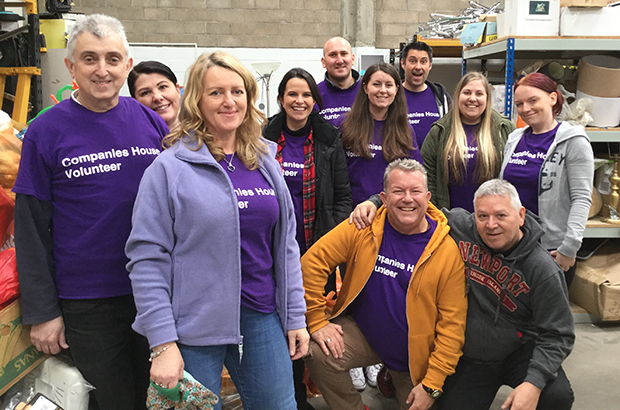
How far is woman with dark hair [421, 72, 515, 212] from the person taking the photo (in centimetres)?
254

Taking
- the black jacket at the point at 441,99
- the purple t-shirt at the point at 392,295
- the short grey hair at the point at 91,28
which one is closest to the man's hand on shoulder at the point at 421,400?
the purple t-shirt at the point at 392,295

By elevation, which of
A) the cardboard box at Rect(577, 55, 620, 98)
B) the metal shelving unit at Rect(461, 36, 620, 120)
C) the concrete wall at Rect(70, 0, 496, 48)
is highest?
the concrete wall at Rect(70, 0, 496, 48)

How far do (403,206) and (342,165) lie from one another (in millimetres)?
511

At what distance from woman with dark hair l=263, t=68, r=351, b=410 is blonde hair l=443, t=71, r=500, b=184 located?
24.6 inches

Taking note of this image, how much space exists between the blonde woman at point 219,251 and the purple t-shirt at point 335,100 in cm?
142

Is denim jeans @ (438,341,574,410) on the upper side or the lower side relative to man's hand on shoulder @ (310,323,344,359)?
lower

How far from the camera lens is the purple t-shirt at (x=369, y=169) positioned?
2.46 meters

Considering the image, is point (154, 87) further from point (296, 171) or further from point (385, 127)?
point (385, 127)

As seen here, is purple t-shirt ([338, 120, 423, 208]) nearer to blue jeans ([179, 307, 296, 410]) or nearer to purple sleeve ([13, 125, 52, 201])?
blue jeans ([179, 307, 296, 410])

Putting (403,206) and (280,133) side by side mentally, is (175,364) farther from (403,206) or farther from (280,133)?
(280,133)

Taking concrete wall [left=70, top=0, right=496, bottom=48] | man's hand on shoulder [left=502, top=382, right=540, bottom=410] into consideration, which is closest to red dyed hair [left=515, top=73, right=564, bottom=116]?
man's hand on shoulder [left=502, top=382, right=540, bottom=410]

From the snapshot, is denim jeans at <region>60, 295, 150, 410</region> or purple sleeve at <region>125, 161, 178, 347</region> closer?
purple sleeve at <region>125, 161, 178, 347</region>

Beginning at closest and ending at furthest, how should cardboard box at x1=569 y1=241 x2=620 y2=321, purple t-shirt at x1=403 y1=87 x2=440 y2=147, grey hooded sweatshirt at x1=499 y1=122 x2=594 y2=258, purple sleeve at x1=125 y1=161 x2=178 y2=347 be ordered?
purple sleeve at x1=125 y1=161 x2=178 y2=347 < grey hooded sweatshirt at x1=499 y1=122 x2=594 y2=258 < purple t-shirt at x1=403 y1=87 x2=440 y2=147 < cardboard box at x1=569 y1=241 x2=620 y2=321

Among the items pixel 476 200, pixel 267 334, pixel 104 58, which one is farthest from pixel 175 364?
pixel 476 200
